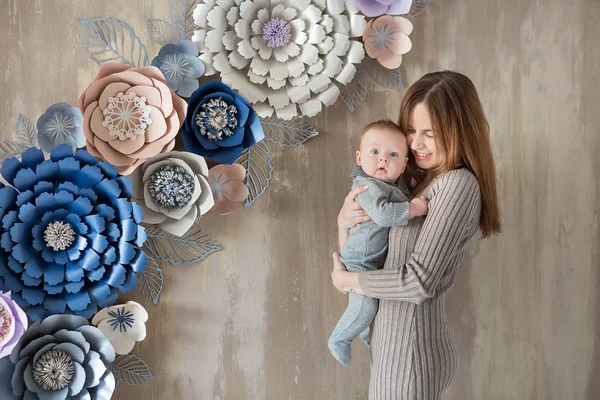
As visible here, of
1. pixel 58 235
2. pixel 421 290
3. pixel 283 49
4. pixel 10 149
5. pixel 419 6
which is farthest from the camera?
pixel 419 6

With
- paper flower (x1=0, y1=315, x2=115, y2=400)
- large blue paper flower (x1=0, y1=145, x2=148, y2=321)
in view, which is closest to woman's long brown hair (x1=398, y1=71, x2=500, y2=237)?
large blue paper flower (x1=0, y1=145, x2=148, y2=321)

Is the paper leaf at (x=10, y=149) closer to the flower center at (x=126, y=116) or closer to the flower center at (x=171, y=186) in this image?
the flower center at (x=126, y=116)

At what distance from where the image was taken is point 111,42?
175cm

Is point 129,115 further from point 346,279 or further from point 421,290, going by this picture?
point 421,290

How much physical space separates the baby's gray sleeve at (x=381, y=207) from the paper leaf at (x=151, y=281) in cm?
72

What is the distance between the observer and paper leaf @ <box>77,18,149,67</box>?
68.2 inches

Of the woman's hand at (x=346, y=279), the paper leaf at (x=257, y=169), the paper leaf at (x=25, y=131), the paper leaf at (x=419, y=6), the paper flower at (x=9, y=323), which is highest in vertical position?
the paper leaf at (x=419, y=6)

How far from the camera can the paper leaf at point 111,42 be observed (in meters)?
1.73

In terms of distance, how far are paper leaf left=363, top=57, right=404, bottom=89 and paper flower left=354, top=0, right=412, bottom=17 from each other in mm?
162

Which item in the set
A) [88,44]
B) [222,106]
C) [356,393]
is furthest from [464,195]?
[88,44]

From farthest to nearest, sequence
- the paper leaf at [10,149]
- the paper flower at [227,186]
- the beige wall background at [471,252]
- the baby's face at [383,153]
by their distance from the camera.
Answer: the beige wall background at [471,252] < the paper flower at [227,186] < the paper leaf at [10,149] < the baby's face at [383,153]

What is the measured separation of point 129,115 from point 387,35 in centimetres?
88

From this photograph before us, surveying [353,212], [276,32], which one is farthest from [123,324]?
[276,32]

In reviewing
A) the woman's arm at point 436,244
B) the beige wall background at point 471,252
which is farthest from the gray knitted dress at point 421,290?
the beige wall background at point 471,252
